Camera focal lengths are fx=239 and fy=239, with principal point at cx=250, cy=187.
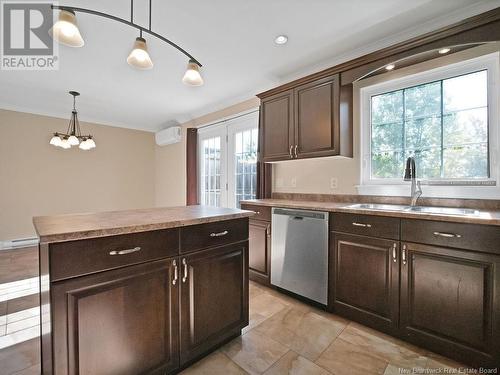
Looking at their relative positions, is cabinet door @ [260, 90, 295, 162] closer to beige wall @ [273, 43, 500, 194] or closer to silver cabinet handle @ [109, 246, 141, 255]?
beige wall @ [273, 43, 500, 194]

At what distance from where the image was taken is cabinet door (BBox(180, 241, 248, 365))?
1.45m

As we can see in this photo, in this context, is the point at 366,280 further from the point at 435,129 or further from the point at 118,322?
the point at 118,322

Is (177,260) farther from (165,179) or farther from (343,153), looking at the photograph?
(165,179)

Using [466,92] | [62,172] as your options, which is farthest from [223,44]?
[62,172]

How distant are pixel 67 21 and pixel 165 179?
453cm

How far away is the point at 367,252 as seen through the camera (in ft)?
6.22

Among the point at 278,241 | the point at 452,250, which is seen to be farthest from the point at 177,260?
the point at 452,250

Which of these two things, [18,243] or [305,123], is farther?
[18,243]

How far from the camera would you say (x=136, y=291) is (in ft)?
4.09

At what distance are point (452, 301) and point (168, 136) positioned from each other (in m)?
5.08

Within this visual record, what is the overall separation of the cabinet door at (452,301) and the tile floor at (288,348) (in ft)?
0.46

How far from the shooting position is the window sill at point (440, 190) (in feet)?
6.06
